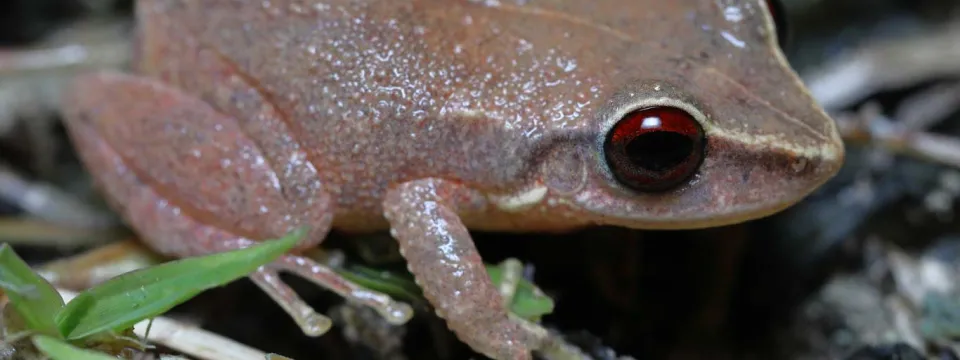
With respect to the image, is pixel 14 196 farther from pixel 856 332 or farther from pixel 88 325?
pixel 856 332

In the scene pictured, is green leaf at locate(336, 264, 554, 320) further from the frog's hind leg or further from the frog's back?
the frog's back

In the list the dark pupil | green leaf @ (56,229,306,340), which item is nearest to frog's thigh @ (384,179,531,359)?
green leaf @ (56,229,306,340)

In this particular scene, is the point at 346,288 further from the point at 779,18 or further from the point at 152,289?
the point at 779,18

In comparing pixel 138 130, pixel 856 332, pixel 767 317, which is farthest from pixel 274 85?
pixel 856 332

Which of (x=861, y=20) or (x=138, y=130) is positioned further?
(x=861, y=20)

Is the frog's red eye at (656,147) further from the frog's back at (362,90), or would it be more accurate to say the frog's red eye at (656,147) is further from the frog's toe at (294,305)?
the frog's toe at (294,305)

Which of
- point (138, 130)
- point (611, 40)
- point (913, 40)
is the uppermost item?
point (913, 40)

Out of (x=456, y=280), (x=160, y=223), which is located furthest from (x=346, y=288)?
(x=160, y=223)

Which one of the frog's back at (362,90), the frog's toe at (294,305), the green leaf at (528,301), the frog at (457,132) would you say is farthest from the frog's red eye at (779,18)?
the frog's toe at (294,305)
